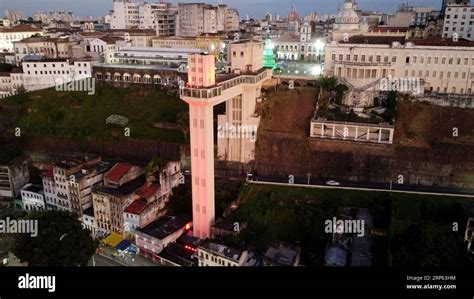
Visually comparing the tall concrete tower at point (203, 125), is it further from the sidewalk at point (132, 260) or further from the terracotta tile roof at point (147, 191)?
the terracotta tile roof at point (147, 191)

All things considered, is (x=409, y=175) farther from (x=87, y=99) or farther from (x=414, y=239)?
(x=87, y=99)

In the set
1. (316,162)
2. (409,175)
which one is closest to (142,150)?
(316,162)

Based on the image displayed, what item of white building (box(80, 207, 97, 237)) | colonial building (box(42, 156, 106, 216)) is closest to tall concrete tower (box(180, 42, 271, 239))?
white building (box(80, 207, 97, 237))

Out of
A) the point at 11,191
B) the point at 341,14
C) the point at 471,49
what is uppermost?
the point at 341,14

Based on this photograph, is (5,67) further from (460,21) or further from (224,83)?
(460,21)

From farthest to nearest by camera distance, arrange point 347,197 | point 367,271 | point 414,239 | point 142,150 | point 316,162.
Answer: point 142,150 → point 316,162 → point 347,197 → point 414,239 → point 367,271

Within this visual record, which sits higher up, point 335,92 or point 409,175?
point 335,92

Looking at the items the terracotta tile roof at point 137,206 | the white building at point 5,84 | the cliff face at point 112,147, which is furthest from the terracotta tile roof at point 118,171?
the white building at point 5,84

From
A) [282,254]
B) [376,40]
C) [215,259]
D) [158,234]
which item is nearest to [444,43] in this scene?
[376,40]
